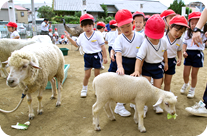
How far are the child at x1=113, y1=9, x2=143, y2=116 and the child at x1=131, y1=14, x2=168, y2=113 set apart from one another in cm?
16

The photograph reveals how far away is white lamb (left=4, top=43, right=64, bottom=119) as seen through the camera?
7.53 ft

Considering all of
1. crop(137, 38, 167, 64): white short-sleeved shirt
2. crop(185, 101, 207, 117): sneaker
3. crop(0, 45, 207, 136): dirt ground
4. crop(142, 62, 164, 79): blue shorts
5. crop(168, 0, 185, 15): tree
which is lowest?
crop(0, 45, 207, 136): dirt ground

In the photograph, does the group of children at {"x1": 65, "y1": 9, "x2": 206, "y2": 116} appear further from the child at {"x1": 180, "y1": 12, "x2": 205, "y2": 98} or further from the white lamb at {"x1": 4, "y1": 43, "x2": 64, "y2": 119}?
the white lamb at {"x1": 4, "y1": 43, "x2": 64, "y2": 119}

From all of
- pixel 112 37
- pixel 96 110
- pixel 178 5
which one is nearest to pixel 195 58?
pixel 96 110

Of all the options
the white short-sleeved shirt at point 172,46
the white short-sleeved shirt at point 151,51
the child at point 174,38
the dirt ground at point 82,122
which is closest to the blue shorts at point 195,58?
the child at point 174,38

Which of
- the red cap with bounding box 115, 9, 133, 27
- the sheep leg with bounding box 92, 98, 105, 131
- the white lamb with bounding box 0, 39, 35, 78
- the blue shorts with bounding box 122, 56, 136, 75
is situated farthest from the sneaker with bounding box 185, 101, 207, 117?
the white lamb with bounding box 0, 39, 35, 78

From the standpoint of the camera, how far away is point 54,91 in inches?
146

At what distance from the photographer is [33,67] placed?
2543mm

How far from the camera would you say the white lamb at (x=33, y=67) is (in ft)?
7.53

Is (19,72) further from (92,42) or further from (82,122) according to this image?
(92,42)

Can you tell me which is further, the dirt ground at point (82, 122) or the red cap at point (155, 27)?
the dirt ground at point (82, 122)

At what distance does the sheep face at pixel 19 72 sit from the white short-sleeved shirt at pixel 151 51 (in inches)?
68.5

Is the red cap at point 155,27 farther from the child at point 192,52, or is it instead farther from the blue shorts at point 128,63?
the child at point 192,52

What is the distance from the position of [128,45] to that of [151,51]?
39cm
